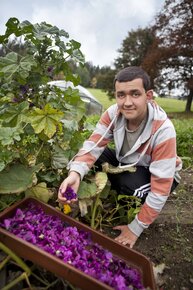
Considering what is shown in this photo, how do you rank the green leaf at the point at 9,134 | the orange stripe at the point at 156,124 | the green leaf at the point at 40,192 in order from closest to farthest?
Result: 1. the green leaf at the point at 9,134
2. the green leaf at the point at 40,192
3. the orange stripe at the point at 156,124

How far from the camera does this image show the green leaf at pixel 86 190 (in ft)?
6.75

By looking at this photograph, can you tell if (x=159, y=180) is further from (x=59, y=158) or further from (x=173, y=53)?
(x=173, y=53)

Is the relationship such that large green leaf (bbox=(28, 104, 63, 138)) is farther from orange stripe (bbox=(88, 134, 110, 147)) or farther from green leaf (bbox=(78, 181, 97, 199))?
orange stripe (bbox=(88, 134, 110, 147))

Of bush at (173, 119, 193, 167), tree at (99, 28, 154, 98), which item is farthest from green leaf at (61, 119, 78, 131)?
tree at (99, 28, 154, 98)

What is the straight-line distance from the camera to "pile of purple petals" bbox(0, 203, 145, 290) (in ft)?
4.63

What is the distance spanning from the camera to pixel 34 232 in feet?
5.08

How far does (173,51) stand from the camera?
21719 millimetres

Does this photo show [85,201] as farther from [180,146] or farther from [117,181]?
[180,146]

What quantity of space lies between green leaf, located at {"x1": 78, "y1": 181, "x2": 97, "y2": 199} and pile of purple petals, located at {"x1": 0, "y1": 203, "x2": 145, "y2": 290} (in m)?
0.38

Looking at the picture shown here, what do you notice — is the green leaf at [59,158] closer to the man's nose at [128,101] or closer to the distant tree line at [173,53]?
the man's nose at [128,101]

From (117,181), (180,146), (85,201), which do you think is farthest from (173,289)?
(180,146)

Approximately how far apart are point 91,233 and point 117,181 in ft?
2.77

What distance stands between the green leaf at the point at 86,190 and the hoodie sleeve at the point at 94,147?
65 mm

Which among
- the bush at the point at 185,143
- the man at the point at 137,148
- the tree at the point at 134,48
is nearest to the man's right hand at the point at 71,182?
the man at the point at 137,148
